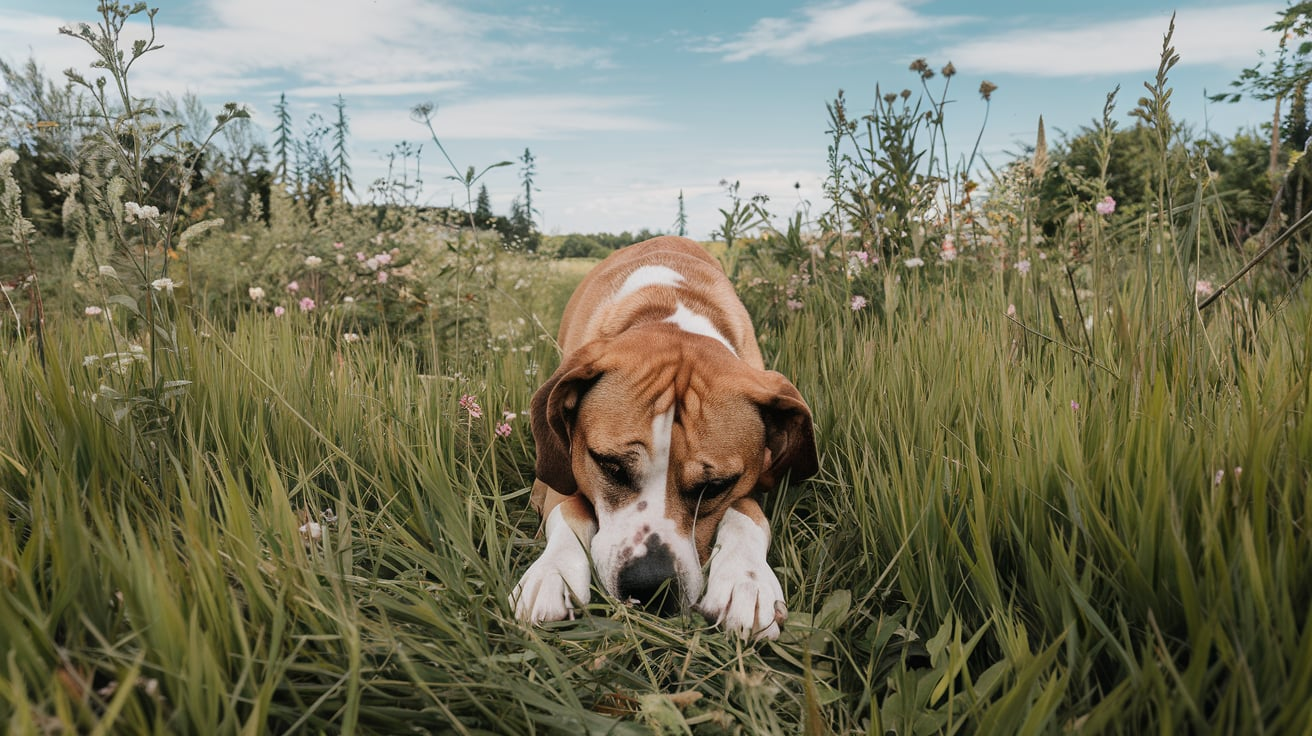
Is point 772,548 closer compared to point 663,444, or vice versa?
point 663,444

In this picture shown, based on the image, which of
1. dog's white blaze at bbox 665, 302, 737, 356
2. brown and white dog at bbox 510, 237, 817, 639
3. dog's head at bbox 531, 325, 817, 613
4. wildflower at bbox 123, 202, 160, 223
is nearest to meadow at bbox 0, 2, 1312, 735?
wildflower at bbox 123, 202, 160, 223

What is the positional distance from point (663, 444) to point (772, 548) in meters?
0.62

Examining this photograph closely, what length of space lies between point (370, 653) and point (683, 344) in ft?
6.14

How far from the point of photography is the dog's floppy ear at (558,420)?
3.07m

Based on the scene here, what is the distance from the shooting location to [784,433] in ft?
10.5

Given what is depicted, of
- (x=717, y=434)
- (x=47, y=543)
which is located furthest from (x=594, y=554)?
(x=47, y=543)

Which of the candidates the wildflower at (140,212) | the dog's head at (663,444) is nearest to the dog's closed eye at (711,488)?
the dog's head at (663,444)

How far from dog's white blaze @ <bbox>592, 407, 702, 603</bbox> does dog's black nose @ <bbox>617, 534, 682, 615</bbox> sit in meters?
0.02

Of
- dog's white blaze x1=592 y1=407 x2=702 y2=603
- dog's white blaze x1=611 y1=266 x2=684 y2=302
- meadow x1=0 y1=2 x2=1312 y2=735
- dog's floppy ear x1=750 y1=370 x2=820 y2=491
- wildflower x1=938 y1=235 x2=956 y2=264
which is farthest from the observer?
wildflower x1=938 y1=235 x2=956 y2=264

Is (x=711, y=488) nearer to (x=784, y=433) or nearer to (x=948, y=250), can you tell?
(x=784, y=433)

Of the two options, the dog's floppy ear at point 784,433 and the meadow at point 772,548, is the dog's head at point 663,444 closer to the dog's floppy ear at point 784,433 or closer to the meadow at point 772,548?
the dog's floppy ear at point 784,433

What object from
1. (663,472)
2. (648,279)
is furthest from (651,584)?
(648,279)

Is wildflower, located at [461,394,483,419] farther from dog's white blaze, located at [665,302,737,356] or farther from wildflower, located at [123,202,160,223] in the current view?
wildflower, located at [123,202,160,223]

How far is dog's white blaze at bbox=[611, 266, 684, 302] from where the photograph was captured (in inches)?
175
